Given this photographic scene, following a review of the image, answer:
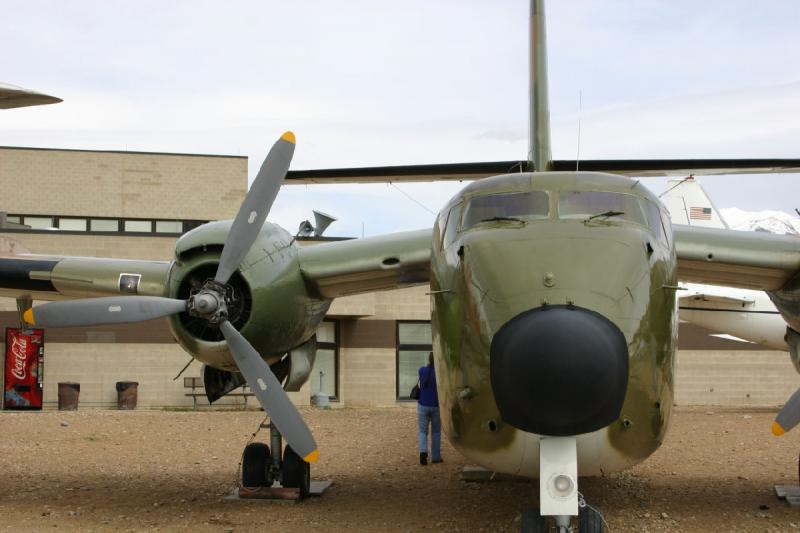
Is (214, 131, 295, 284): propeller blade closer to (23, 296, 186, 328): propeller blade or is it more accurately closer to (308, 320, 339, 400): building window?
(23, 296, 186, 328): propeller blade

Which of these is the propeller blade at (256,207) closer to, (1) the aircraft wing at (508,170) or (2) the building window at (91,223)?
(1) the aircraft wing at (508,170)

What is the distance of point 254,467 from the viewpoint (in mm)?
13273

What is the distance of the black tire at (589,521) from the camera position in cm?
852

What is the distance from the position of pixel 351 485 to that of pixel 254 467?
1.96m

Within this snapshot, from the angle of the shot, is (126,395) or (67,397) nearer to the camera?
(67,397)

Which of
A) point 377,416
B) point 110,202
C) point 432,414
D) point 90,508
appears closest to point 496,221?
point 90,508

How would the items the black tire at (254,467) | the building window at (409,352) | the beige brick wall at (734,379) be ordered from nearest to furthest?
1. the black tire at (254,467)
2. the building window at (409,352)
3. the beige brick wall at (734,379)

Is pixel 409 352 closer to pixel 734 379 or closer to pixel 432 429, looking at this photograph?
pixel 734 379

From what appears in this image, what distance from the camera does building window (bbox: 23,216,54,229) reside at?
3904 centimetres

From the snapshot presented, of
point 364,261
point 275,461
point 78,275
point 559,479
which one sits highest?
point 364,261

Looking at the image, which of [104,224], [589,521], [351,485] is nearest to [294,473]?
[351,485]

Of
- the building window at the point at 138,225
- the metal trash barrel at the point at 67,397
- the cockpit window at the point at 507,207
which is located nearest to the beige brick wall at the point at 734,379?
the metal trash barrel at the point at 67,397

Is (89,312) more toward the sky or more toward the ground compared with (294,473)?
more toward the sky

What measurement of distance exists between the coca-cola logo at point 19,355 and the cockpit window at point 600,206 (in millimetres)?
25783
